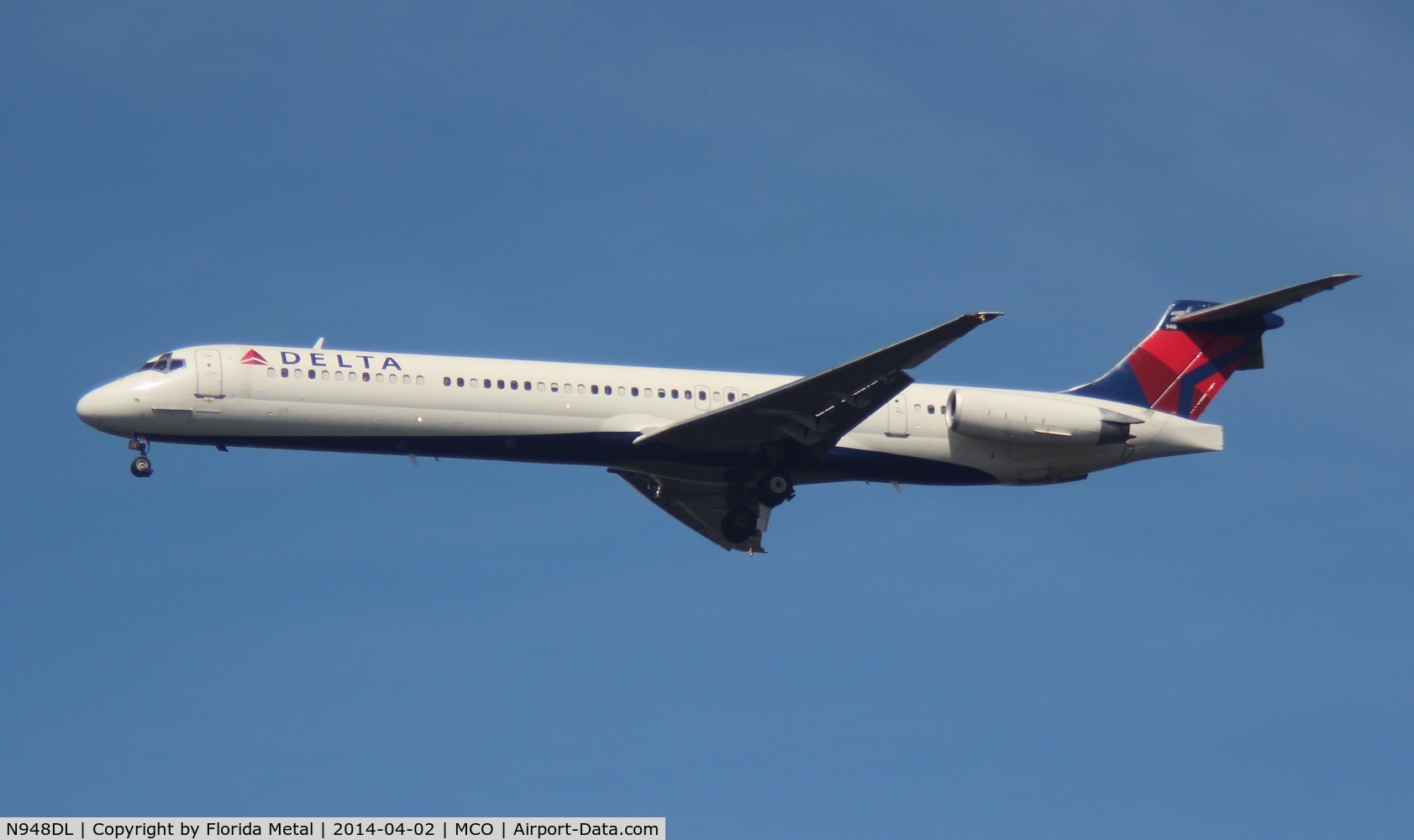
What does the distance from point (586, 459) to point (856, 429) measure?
5.25m

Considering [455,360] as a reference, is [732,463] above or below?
below

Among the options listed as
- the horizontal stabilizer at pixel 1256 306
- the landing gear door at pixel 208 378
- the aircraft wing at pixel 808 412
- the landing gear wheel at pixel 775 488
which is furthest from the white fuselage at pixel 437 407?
the horizontal stabilizer at pixel 1256 306

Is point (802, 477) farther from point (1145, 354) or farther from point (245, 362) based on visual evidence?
point (245, 362)

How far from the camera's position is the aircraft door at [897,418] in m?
31.8

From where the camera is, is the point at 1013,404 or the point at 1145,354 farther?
the point at 1145,354

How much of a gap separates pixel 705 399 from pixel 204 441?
9230mm

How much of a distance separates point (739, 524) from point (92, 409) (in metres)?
12.3

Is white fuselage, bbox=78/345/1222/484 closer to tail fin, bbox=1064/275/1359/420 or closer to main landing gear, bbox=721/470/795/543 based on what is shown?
main landing gear, bbox=721/470/795/543

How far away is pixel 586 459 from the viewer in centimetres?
3059

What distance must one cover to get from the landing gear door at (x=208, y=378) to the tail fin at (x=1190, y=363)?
16.7m

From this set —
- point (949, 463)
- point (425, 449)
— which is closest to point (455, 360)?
point (425, 449)

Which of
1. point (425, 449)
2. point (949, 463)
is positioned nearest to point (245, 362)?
point (425, 449)

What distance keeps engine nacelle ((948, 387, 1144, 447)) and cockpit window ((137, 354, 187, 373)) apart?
14346mm

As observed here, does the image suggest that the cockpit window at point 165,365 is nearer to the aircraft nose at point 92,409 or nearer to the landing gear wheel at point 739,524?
the aircraft nose at point 92,409
